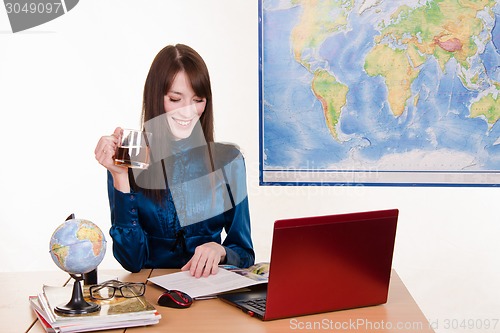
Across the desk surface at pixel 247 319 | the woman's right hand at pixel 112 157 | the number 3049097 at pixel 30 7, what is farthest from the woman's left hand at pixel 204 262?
the number 3049097 at pixel 30 7

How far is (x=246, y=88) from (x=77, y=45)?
3.16 feet

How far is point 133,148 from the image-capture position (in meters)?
1.96

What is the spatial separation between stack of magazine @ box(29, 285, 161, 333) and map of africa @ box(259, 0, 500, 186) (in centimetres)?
202

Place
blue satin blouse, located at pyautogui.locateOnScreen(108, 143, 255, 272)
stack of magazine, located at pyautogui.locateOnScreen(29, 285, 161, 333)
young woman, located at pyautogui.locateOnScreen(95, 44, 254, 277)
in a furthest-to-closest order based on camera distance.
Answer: young woman, located at pyautogui.locateOnScreen(95, 44, 254, 277) < blue satin blouse, located at pyautogui.locateOnScreen(108, 143, 255, 272) < stack of magazine, located at pyautogui.locateOnScreen(29, 285, 161, 333)

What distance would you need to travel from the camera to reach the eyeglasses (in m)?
1.70

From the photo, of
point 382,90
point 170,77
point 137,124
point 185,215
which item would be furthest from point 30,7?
point 382,90

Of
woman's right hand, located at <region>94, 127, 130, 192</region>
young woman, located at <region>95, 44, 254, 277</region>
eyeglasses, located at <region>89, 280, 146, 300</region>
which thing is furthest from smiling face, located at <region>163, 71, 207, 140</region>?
eyeglasses, located at <region>89, 280, 146, 300</region>

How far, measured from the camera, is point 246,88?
3535mm

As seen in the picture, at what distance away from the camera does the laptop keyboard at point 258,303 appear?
5.40 ft

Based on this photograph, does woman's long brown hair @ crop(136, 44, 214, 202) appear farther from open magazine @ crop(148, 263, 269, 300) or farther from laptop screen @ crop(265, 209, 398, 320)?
laptop screen @ crop(265, 209, 398, 320)

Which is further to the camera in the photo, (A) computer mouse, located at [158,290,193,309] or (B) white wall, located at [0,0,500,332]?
(B) white wall, located at [0,0,500,332]

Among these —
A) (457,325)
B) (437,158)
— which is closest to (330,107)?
(437,158)

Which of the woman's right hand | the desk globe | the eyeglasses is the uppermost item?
the woman's right hand

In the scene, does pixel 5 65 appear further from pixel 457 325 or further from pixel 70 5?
pixel 457 325
